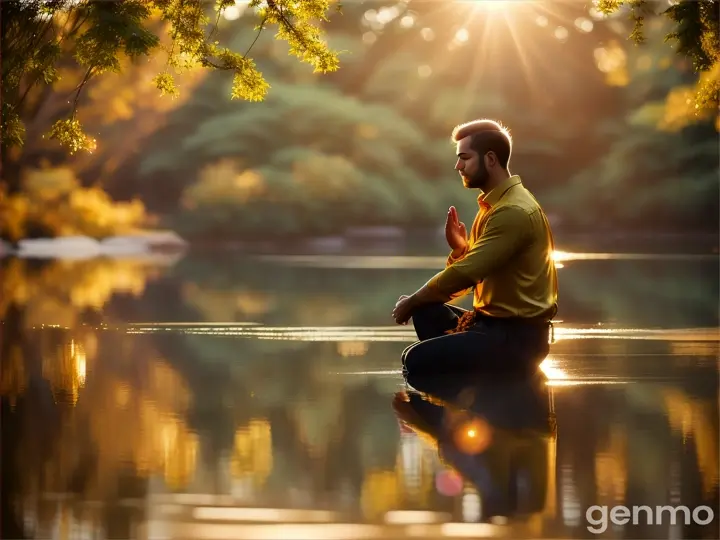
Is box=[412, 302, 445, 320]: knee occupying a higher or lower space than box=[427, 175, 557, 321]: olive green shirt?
lower

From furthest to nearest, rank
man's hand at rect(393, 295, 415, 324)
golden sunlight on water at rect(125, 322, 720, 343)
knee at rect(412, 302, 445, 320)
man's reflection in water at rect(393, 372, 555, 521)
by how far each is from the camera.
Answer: golden sunlight on water at rect(125, 322, 720, 343) < knee at rect(412, 302, 445, 320) < man's hand at rect(393, 295, 415, 324) < man's reflection in water at rect(393, 372, 555, 521)

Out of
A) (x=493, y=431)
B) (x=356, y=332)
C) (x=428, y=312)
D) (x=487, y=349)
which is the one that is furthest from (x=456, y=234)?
(x=356, y=332)

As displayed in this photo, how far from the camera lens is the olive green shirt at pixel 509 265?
20.9 feet

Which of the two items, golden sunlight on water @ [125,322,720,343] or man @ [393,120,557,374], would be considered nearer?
man @ [393,120,557,374]

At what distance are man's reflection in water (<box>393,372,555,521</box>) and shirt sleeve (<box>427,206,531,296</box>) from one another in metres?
0.48

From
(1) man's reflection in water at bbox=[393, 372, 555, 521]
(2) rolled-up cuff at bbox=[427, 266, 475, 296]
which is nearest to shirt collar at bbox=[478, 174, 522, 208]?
(2) rolled-up cuff at bbox=[427, 266, 475, 296]

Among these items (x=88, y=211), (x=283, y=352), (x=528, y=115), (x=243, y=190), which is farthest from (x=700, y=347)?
(x=528, y=115)

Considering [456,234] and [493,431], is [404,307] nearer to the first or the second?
[456,234]

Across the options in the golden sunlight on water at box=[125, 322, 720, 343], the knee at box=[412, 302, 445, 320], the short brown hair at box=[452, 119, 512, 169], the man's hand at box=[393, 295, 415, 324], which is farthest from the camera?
the golden sunlight on water at box=[125, 322, 720, 343]

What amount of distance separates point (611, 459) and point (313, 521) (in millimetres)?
1261

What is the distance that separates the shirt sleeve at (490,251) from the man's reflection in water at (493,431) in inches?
18.8

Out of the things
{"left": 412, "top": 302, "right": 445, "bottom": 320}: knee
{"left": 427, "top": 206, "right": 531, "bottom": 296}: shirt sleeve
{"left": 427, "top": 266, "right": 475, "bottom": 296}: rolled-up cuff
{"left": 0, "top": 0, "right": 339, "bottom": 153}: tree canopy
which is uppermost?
{"left": 0, "top": 0, "right": 339, "bottom": 153}: tree canopy

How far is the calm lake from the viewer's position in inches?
148

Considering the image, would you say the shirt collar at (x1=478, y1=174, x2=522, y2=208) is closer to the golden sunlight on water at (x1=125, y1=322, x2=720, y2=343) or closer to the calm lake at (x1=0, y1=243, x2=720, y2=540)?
the calm lake at (x1=0, y1=243, x2=720, y2=540)
